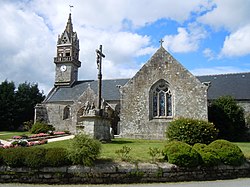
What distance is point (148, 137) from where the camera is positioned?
23250mm

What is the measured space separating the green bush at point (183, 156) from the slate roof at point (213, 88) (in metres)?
19.8

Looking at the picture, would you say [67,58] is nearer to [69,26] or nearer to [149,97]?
[69,26]

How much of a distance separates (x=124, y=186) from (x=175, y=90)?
1587 cm

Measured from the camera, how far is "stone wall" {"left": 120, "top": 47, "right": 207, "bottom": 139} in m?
23.0

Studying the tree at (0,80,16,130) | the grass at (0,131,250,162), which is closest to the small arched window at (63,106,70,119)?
the tree at (0,80,16,130)

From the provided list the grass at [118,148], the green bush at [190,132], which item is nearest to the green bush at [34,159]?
the grass at [118,148]

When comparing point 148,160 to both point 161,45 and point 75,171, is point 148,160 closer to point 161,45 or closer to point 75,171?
point 75,171

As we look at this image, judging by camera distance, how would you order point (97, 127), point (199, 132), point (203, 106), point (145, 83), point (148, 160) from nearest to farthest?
point (148, 160) → point (97, 127) → point (199, 132) → point (203, 106) → point (145, 83)

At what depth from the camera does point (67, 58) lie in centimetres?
4166

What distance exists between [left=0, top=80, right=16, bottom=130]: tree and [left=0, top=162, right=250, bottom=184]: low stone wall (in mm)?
39770

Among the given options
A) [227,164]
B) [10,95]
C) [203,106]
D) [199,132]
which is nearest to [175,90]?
[203,106]

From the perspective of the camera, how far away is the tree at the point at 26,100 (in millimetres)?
47062

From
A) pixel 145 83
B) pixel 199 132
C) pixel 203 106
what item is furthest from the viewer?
pixel 145 83

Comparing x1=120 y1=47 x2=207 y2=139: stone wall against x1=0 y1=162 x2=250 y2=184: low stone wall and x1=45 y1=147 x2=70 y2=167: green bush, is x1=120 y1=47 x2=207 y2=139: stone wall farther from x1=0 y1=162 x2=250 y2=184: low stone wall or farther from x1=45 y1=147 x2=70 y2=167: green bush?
x1=45 y1=147 x2=70 y2=167: green bush
